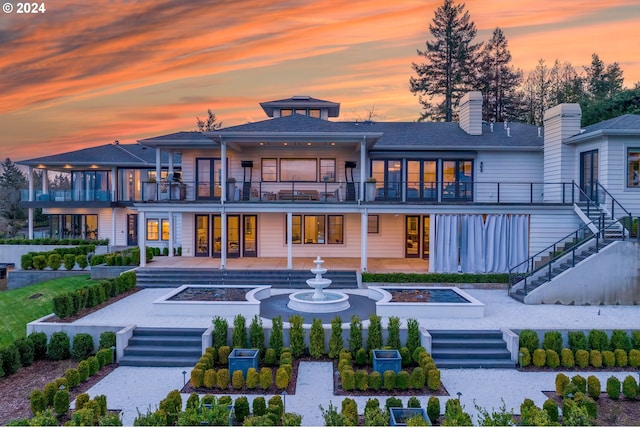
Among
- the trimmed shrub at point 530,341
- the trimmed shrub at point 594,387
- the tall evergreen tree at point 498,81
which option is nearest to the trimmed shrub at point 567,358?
the trimmed shrub at point 530,341

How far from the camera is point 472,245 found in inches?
Answer: 698

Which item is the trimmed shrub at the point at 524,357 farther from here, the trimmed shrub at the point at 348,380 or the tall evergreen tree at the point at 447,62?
the tall evergreen tree at the point at 447,62

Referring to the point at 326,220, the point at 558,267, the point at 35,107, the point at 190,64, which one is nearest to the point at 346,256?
the point at 326,220

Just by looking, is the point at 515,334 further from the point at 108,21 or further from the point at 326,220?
the point at 108,21

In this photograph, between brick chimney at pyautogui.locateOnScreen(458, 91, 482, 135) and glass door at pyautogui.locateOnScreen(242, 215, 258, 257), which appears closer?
glass door at pyautogui.locateOnScreen(242, 215, 258, 257)

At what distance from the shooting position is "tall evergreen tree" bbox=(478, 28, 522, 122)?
42.1 m

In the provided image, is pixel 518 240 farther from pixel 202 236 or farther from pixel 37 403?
pixel 37 403

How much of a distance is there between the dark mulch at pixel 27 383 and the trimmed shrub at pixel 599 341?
38.1 ft

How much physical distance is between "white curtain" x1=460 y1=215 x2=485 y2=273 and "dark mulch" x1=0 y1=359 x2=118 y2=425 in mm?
13832

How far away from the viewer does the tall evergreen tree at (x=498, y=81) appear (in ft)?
138

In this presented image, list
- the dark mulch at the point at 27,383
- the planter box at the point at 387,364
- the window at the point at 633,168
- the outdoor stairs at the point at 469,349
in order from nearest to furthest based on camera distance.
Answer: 1. the dark mulch at the point at 27,383
2. the planter box at the point at 387,364
3. the outdoor stairs at the point at 469,349
4. the window at the point at 633,168

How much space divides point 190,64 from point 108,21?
6407 mm

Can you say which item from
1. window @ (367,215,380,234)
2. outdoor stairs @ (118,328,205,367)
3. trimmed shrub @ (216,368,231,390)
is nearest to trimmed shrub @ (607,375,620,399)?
trimmed shrub @ (216,368,231,390)

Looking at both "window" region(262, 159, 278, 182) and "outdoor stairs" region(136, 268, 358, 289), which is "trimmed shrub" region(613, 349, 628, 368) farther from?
"window" region(262, 159, 278, 182)
